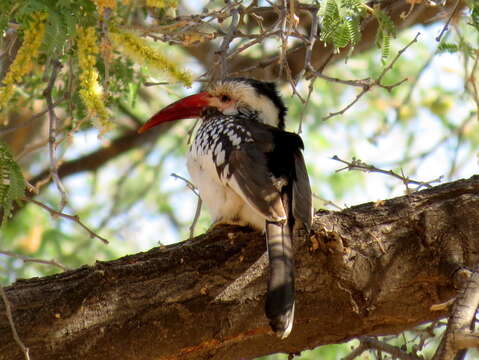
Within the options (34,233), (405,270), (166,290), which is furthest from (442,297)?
(34,233)

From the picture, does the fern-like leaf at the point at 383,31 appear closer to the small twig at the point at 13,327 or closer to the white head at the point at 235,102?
the white head at the point at 235,102

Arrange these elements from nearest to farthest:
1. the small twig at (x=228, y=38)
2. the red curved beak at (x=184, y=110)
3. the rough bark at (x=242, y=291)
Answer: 1. the rough bark at (x=242, y=291)
2. the small twig at (x=228, y=38)
3. the red curved beak at (x=184, y=110)

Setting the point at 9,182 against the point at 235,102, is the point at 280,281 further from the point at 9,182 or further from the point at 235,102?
the point at 235,102

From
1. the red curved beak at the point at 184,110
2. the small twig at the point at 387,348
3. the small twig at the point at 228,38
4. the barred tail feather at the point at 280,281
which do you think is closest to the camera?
the barred tail feather at the point at 280,281

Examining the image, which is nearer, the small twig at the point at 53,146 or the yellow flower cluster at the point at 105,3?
the yellow flower cluster at the point at 105,3

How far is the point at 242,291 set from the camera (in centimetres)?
296

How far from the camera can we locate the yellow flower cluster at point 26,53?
103 inches

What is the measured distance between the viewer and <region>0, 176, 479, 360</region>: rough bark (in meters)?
2.84

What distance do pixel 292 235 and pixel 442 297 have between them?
59 centimetres

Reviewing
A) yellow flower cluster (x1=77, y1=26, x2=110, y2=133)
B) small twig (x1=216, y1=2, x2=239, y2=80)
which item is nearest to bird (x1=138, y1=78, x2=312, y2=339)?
small twig (x1=216, y1=2, x2=239, y2=80)

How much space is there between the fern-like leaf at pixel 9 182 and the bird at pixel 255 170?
904 mm

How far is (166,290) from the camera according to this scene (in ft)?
9.55

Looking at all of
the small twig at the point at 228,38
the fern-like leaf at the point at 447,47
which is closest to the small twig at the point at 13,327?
the small twig at the point at 228,38

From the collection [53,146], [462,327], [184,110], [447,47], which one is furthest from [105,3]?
[184,110]
